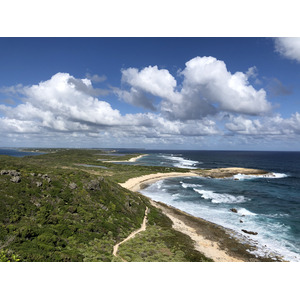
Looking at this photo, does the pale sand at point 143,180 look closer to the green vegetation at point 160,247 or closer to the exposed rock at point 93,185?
the exposed rock at point 93,185

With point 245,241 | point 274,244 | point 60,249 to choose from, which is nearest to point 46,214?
point 60,249

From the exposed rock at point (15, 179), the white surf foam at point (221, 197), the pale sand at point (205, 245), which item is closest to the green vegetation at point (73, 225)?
the exposed rock at point (15, 179)

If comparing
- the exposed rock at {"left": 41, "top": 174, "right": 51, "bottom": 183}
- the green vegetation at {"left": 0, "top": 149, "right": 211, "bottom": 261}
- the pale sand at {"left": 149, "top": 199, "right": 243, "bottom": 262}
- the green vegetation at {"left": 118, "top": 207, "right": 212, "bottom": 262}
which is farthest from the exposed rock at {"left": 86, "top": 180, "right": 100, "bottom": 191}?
the pale sand at {"left": 149, "top": 199, "right": 243, "bottom": 262}

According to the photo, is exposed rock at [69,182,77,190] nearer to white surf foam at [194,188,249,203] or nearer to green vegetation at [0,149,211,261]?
green vegetation at [0,149,211,261]

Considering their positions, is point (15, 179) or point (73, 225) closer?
point (73, 225)

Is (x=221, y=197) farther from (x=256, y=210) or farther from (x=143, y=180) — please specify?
(x=143, y=180)

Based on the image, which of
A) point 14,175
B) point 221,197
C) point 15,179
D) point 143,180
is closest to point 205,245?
point 15,179

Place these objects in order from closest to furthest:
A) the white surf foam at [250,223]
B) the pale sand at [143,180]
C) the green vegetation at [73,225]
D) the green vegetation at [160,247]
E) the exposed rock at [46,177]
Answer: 1. the green vegetation at [73,225]
2. the green vegetation at [160,247]
3. the white surf foam at [250,223]
4. the exposed rock at [46,177]
5. the pale sand at [143,180]

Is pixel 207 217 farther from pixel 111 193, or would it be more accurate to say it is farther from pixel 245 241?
pixel 111 193

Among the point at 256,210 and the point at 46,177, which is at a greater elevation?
the point at 46,177
